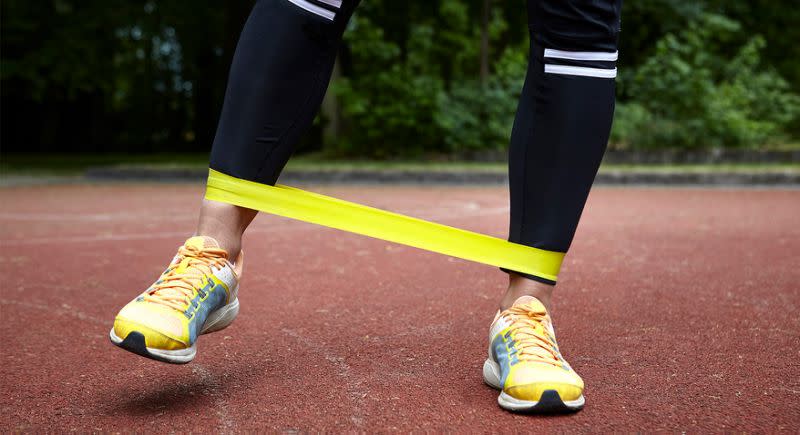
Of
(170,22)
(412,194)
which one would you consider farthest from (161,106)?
(412,194)

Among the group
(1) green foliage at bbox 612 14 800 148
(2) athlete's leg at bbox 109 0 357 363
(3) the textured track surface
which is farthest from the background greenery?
(2) athlete's leg at bbox 109 0 357 363

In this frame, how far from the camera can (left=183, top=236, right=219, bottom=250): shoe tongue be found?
1507 mm

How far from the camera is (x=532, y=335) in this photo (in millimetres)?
1533

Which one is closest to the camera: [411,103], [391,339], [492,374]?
[492,374]

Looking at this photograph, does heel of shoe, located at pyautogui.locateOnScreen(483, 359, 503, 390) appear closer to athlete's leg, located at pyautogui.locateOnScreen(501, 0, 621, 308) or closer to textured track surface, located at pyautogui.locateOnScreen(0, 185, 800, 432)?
textured track surface, located at pyautogui.locateOnScreen(0, 185, 800, 432)

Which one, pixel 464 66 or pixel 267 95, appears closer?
pixel 267 95

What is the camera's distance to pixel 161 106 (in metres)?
25.3

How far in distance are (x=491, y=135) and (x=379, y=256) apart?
9.19 m

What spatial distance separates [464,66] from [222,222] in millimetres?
15563

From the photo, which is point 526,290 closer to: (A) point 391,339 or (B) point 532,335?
(B) point 532,335

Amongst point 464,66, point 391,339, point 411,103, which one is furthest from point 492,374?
point 464,66

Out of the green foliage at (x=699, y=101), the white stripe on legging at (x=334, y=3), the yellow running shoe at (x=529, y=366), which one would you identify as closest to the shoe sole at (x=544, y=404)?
the yellow running shoe at (x=529, y=366)

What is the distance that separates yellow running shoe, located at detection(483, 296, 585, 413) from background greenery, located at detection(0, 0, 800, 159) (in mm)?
10533

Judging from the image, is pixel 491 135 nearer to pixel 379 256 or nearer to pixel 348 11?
pixel 379 256
